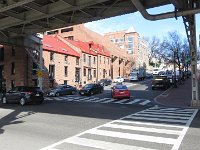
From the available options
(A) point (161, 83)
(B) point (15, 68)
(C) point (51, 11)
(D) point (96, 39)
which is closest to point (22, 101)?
(C) point (51, 11)

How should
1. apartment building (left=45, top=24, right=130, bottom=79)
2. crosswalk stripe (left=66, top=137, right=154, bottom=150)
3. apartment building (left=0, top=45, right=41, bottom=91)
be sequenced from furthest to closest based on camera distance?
1. apartment building (left=45, top=24, right=130, bottom=79)
2. apartment building (left=0, top=45, right=41, bottom=91)
3. crosswalk stripe (left=66, top=137, right=154, bottom=150)

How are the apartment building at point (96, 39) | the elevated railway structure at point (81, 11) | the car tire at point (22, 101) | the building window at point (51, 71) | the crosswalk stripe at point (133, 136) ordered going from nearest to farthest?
the crosswalk stripe at point (133, 136)
the elevated railway structure at point (81, 11)
the car tire at point (22, 101)
the building window at point (51, 71)
the apartment building at point (96, 39)

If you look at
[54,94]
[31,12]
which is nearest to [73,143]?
[31,12]

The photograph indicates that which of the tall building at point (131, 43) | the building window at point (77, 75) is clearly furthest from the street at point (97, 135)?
the tall building at point (131, 43)

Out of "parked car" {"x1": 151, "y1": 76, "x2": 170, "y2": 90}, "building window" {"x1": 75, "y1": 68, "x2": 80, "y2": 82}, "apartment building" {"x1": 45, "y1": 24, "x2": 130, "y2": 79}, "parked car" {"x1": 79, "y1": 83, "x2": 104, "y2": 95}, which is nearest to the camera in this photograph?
"parked car" {"x1": 79, "y1": 83, "x2": 104, "y2": 95}

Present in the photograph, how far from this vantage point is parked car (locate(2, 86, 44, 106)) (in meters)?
27.4

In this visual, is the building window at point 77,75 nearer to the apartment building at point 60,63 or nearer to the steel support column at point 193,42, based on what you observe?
the apartment building at point 60,63

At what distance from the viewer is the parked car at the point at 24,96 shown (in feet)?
89.8

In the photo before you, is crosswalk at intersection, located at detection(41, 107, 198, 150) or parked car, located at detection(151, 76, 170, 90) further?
parked car, located at detection(151, 76, 170, 90)

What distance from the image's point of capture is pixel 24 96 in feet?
89.9

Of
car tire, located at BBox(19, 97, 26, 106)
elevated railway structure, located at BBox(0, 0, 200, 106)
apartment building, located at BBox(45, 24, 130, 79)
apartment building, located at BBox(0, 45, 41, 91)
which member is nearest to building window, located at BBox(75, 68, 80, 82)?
apartment building, located at BBox(0, 45, 41, 91)

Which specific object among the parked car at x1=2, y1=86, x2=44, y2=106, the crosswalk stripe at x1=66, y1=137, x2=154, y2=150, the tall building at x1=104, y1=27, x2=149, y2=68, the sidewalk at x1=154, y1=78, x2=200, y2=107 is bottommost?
the crosswalk stripe at x1=66, y1=137, x2=154, y2=150

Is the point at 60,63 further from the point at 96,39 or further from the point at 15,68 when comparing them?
the point at 96,39

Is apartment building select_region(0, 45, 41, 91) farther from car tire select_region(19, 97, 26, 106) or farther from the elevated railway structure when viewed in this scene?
car tire select_region(19, 97, 26, 106)
